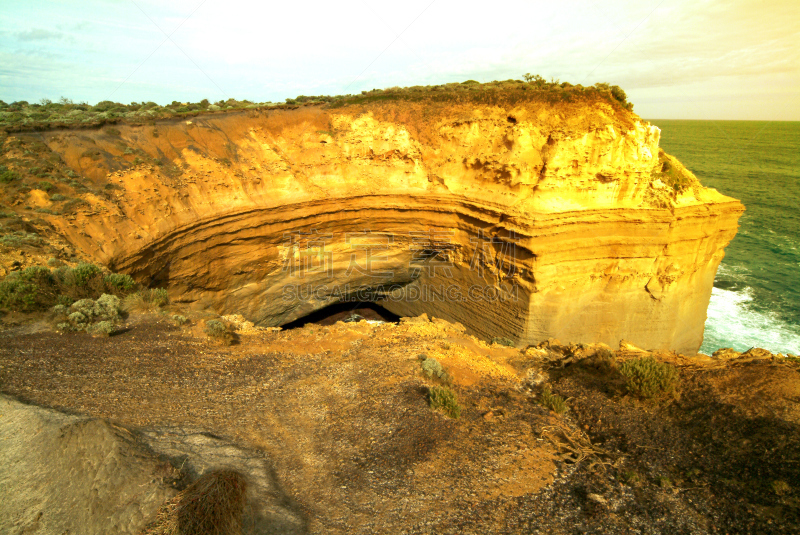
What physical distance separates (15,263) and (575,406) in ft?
38.5

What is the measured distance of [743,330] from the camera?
61.2 feet

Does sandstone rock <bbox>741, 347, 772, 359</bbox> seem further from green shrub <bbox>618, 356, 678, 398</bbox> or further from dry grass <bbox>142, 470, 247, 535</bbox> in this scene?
dry grass <bbox>142, 470, 247, 535</bbox>

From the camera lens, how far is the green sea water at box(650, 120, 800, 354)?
719 inches

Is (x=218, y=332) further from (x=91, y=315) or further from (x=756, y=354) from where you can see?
(x=756, y=354)

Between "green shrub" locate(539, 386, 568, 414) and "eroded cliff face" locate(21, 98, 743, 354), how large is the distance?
19.4ft

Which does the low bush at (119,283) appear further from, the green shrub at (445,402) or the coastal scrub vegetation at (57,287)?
the green shrub at (445,402)

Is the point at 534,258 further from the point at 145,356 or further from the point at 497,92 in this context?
the point at 145,356

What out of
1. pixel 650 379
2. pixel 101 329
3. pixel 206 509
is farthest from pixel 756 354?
pixel 101 329

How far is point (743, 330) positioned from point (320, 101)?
75.0ft

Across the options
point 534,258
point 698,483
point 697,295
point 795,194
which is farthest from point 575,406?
point 795,194

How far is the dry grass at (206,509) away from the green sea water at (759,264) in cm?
1982

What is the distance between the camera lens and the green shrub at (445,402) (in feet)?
20.8

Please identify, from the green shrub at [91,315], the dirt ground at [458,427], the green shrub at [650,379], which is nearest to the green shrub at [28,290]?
the green shrub at [91,315]

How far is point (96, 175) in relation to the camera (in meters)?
11.5
